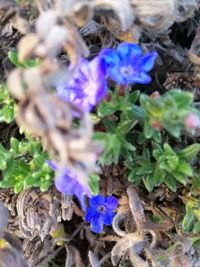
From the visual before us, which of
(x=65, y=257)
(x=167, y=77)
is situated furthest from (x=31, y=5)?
(x=65, y=257)

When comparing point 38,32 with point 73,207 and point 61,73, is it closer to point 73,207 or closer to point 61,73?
point 61,73

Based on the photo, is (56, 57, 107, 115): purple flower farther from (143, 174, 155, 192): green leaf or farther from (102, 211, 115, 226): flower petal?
(102, 211, 115, 226): flower petal

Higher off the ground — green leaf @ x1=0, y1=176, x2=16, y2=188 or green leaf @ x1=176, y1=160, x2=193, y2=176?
green leaf @ x1=0, y1=176, x2=16, y2=188

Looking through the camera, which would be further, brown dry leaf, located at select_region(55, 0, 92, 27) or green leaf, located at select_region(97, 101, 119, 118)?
green leaf, located at select_region(97, 101, 119, 118)

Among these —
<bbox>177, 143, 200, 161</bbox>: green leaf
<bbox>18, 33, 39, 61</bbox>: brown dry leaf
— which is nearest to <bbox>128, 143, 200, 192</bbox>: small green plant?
<bbox>177, 143, 200, 161</bbox>: green leaf

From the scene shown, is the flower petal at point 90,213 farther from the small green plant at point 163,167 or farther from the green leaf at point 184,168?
the green leaf at point 184,168

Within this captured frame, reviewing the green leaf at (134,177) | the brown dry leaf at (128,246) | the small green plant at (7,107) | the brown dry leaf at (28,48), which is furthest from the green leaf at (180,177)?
the brown dry leaf at (28,48)
